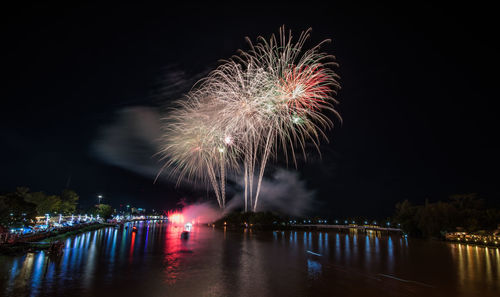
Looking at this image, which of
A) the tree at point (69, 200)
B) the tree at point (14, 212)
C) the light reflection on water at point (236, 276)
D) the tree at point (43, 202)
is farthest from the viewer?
the tree at point (69, 200)

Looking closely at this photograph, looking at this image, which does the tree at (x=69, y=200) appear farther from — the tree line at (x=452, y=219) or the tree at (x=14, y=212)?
the tree line at (x=452, y=219)

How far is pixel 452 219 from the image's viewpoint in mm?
38438

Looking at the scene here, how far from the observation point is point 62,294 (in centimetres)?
955

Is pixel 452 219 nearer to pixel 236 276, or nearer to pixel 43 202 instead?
pixel 236 276

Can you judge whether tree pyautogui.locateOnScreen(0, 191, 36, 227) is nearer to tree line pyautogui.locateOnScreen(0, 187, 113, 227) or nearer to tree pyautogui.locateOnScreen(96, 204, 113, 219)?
tree line pyautogui.locateOnScreen(0, 187, 113, 227)

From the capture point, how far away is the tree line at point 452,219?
1479 inches

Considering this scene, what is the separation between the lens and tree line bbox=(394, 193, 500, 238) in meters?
37.6

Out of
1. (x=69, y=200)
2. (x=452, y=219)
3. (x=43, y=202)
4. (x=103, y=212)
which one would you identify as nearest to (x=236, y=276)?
(x=452, y=219)

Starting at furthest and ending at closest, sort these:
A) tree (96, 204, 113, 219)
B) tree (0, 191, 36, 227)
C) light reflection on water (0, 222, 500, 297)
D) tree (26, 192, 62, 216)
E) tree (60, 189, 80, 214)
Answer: tree (96, 204, 113, 219) < tree (60, 189, 80, 214) < tree (26, 192, 62, 216) < tree (0, 191, 36, 227) < light reflection on water (0, 222, 500, 297)

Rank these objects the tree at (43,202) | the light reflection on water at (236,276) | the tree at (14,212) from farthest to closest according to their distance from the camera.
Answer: the tree at (43,202) → the tree at (14,212) → the light reflection on water at (236,276)

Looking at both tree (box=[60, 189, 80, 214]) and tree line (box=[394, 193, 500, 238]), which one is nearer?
tree line (box=[394, 193, 500, 238])

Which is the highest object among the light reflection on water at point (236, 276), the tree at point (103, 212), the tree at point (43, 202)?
the tree at point (43, 202)

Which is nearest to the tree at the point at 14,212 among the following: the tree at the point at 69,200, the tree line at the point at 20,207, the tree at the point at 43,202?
the tree line at the point at 20,207

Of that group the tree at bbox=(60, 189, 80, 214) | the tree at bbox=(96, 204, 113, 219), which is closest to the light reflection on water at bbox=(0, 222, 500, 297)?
the tree at bbox=(60, 189, 80, 214)
